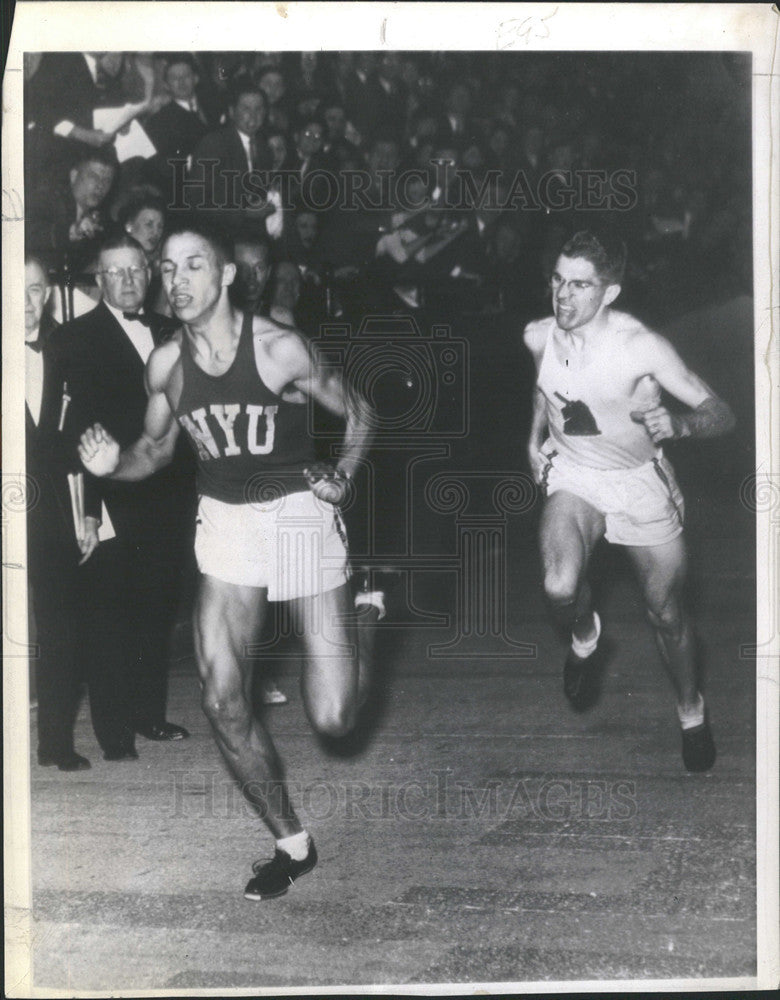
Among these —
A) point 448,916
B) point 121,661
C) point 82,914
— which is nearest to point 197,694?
point 121,661

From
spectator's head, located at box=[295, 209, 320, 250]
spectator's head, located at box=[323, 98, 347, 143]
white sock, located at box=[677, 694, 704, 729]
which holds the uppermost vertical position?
spectator's head, located at box=[323, 98, 347, 143]

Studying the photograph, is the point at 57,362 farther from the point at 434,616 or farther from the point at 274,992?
the point at 274,992

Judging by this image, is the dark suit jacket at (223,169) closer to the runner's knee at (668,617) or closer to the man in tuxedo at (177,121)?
the man in tuxedo at (177,121)

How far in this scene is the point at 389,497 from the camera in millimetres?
3471

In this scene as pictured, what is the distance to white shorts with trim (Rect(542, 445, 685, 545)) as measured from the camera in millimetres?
3510

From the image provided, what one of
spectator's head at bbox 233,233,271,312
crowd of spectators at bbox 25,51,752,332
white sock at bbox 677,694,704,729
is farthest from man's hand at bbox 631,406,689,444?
spectator's head at bbox 233,233,271,312

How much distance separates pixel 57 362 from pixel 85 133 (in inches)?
24.7

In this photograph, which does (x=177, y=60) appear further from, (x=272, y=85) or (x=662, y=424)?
(x=662, y=424)

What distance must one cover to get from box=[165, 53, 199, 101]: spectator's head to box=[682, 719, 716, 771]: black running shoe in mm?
2253

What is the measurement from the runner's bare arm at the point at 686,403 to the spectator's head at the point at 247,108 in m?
1.22

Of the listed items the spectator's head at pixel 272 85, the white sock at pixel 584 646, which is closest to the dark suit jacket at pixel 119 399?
the spectator's head at pixel 272 85

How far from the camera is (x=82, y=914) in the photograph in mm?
3463

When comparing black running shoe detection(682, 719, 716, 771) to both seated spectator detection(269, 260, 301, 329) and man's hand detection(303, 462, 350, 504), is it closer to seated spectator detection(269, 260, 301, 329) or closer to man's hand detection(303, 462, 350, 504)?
man's hand detection(303, 462, 350, 504)

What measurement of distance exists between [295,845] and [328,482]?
1013mm
